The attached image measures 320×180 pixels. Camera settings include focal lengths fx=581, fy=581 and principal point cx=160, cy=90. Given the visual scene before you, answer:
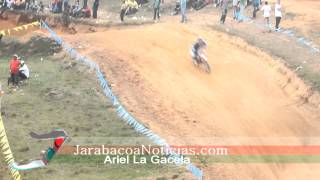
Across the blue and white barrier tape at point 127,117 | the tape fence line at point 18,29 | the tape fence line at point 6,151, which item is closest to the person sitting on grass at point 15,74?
the blue and white barrier tape at point 127,117

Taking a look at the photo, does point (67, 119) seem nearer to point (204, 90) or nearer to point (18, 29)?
point (204, 90)

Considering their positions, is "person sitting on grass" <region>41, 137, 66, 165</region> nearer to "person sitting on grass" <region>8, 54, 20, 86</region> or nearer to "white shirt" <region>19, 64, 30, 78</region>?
"person sitting on grass" <region>8, 54, 20, 86</region>

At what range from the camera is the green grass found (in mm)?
15453

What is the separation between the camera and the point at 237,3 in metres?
31.0

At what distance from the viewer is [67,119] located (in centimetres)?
1844

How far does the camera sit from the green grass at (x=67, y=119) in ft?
50.7

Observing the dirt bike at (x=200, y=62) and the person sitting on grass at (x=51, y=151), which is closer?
the person sitting on grass at (x=51, y=151)

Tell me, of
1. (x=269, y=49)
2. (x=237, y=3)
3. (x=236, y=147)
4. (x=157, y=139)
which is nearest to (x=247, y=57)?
(x=269, y=49)

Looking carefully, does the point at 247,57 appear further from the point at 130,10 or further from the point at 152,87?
the point at 130,10

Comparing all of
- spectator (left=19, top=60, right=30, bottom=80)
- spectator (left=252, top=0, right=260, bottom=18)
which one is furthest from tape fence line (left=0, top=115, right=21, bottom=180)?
spectator (left=252, top=0, right=260, bottom=18)

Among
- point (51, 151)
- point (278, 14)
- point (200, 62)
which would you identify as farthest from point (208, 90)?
point (278, 14)

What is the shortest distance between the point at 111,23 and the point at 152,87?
34.5 ft

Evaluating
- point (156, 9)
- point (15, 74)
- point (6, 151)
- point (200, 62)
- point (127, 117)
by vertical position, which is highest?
point (156, 9)

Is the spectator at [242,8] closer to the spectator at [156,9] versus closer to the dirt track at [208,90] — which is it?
the dirt track at [208,90]
